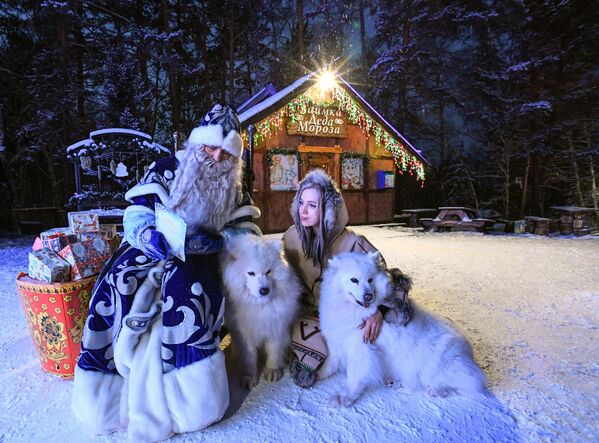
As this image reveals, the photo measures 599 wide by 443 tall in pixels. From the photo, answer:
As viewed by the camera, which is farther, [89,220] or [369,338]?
[89,220]

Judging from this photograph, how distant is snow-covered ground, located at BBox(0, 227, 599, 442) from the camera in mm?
1661

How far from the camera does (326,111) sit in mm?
10016

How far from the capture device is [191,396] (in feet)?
5.25

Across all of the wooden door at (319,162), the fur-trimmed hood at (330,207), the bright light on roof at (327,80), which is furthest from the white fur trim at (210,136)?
the bright light on roof at (327,80)

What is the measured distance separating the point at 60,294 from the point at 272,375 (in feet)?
4.60

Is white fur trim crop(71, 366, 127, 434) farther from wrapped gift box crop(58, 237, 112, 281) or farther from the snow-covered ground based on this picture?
wrapped gift box crop(58, 237, 112, 281)

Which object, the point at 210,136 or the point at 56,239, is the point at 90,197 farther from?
the point at 210,136

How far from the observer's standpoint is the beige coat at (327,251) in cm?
234

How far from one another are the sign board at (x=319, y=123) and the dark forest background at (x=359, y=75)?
3.14 m

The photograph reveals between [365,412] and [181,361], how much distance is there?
1.05 meters

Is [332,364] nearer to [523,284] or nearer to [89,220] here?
[89,220]

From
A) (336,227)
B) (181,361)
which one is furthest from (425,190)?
(181,361)

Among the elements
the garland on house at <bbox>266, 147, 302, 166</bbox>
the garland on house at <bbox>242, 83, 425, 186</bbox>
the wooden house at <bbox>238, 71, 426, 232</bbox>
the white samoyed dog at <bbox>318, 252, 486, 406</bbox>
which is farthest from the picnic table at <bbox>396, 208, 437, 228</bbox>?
the white samoyed dog at <bbox>318, 252, 486, 406</bbox>

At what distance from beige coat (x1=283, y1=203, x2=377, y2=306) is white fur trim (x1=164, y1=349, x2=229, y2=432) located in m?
0.98
